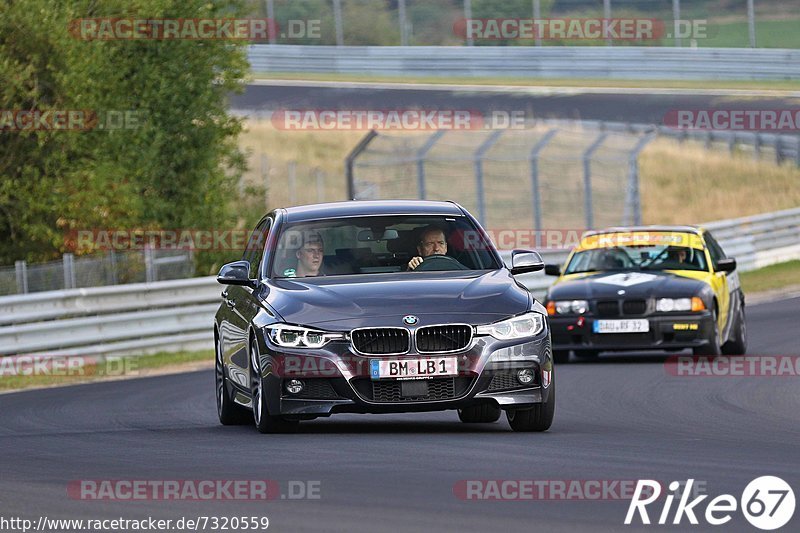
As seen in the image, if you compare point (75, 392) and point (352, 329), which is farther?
point (75, 392)

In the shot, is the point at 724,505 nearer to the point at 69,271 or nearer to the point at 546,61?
the point at 69,271

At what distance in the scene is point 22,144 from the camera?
26266 mm

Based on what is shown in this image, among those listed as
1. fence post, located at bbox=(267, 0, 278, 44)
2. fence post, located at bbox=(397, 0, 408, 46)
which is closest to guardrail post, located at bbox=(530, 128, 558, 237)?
fence post, located at bbox=(397, 0, 408, 46)

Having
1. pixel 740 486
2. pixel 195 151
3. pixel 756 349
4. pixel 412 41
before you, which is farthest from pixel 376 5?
pixel 740 486

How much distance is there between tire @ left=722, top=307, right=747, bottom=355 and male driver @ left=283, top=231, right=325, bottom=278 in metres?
8.16

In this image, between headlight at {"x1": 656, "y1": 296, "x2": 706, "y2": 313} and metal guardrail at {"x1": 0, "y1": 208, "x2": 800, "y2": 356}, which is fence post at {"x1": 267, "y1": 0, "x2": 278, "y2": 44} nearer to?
metal guardrail at {"x1": 0, "y1": 208, "x2": 800, "y2": 356}

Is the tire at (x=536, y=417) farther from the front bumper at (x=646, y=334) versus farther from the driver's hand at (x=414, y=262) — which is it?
the front bumper at (x=646, y=334)

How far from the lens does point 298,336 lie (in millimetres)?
10469

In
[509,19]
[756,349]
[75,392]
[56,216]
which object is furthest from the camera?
[509,19]

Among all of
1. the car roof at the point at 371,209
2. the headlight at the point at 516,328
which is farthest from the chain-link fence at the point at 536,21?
the headlight at the point at 516,328

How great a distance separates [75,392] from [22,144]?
9948mm

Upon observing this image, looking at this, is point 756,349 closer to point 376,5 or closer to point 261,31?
point 376,5

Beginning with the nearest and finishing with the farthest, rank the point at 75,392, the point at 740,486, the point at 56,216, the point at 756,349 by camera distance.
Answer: the point at 740,486 < the point at 75,392 < the point at 756,349 < the point at 56,216

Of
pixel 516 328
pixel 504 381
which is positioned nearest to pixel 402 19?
pixel 516 328
